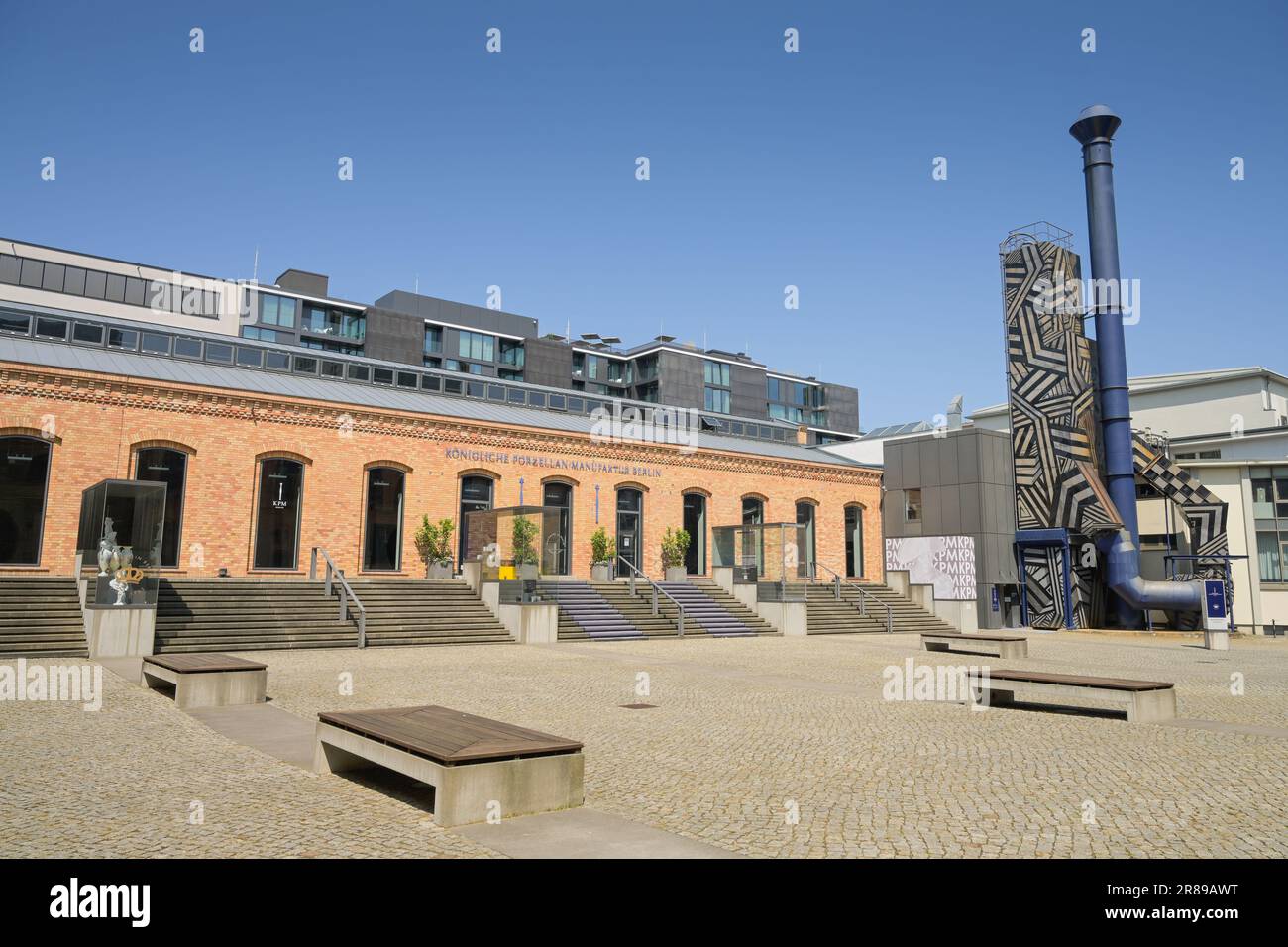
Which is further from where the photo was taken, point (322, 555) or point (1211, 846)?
point (322, 555)

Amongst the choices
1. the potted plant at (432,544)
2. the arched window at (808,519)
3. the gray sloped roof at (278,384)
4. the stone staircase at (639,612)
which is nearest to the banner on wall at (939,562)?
the arched window at (808,519)

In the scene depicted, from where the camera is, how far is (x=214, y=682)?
1035 cm

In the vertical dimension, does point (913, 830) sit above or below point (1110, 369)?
below

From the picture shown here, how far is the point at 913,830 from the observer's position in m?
5.44

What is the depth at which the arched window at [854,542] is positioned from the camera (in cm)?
3562

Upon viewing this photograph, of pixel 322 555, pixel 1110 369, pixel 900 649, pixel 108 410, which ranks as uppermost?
pixel 1110 369

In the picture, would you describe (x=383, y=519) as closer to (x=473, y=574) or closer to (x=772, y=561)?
(x=473, y=574)

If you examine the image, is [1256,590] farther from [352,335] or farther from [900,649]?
[352,335]

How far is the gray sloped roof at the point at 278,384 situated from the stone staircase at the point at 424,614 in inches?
229

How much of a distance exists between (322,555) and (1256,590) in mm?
35157

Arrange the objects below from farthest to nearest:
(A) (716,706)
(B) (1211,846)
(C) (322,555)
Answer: (C) (322,555) < (A) (716,706) < (B) (1211,846)

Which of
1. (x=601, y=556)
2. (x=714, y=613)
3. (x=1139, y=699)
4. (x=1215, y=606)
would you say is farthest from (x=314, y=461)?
(x=1215, y=606)
